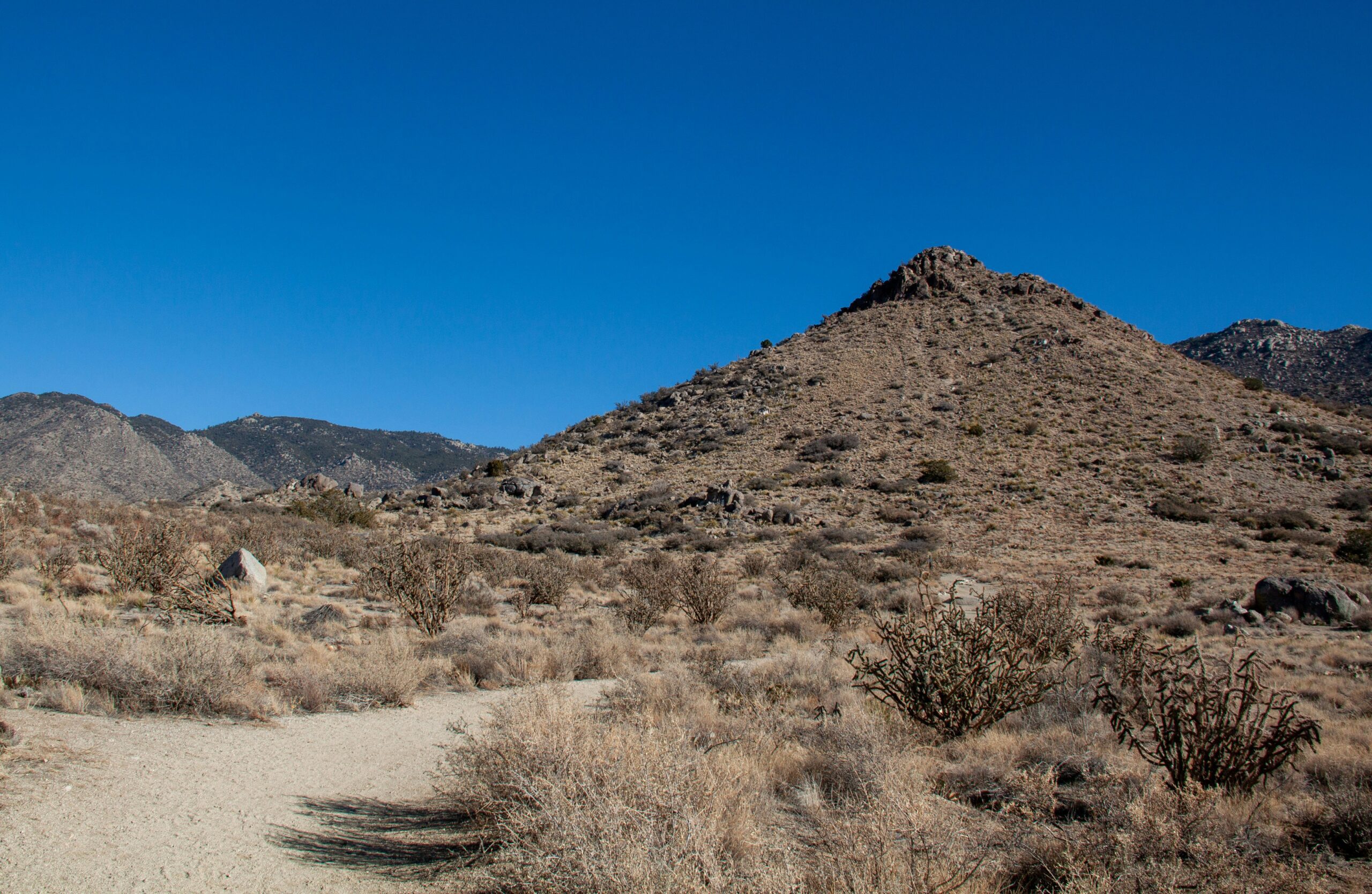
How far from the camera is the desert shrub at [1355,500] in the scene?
31594 mm

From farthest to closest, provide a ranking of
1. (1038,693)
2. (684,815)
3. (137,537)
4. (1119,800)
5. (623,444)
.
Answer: (623,444) < (137,537) < (1038,693) < (1119,800) < (684,815)

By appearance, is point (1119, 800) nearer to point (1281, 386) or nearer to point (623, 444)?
point (623, 444)

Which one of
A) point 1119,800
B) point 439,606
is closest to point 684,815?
point 1119,800

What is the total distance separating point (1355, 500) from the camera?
105 ft

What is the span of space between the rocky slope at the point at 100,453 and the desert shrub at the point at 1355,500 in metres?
69.1

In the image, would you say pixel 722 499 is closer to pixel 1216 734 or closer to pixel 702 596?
pixel 702 596

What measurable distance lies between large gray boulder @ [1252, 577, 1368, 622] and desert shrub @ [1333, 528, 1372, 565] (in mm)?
10250

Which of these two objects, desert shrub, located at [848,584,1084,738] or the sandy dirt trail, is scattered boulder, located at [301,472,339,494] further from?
desert shrub, located at [848,584,1084,738]

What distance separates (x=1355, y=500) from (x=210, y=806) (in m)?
42.4

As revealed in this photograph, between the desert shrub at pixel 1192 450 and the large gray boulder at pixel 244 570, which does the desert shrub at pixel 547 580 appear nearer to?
the large gray boulder at pixel 244 570

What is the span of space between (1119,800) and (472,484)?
40.6m

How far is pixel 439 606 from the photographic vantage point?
1463 cm

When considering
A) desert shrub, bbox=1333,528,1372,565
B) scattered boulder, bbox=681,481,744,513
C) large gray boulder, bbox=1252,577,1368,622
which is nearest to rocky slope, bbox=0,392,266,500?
scattered boulder, bbox=681,481,744,513

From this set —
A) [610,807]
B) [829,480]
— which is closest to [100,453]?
[829,480]
